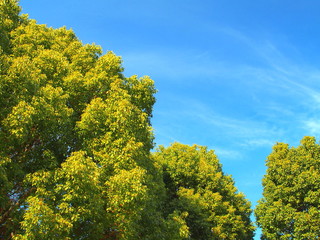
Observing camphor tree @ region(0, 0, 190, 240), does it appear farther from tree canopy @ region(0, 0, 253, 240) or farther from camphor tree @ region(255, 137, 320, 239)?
camphor tree @ region(255, 137, 320, 239)

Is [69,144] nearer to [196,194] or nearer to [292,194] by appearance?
[196,194]

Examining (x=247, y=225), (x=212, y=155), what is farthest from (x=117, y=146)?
A: (x=247, y=225)

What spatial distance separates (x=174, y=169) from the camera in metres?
35.5

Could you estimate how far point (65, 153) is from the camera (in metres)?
17.0

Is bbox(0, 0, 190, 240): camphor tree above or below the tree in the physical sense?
below

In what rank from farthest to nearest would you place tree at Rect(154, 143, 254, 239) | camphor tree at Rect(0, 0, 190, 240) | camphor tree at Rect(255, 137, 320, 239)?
tree at Rect(154, 143, 254, 239) < camphor tree at Rect(255, 137, 320, 239) < camphor tree at Rect(0, 0, 190, 240)

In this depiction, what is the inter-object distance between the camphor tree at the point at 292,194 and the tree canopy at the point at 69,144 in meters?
16.4

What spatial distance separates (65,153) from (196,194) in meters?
20.8

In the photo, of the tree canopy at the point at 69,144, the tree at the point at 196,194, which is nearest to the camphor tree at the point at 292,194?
the tree at the point at 196,194

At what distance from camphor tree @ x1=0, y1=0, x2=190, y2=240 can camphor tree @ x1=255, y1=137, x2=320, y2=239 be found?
16.7 m

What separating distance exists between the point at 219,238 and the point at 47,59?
27.0 meters

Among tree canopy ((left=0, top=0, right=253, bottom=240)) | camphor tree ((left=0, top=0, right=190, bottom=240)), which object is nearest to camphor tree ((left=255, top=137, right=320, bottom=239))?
tree canopy ((left=0, top=0, right=253, bottom=240))

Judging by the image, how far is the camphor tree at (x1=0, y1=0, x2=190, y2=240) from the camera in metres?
13.4

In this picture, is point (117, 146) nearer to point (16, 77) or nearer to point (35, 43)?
point (16, 77)
